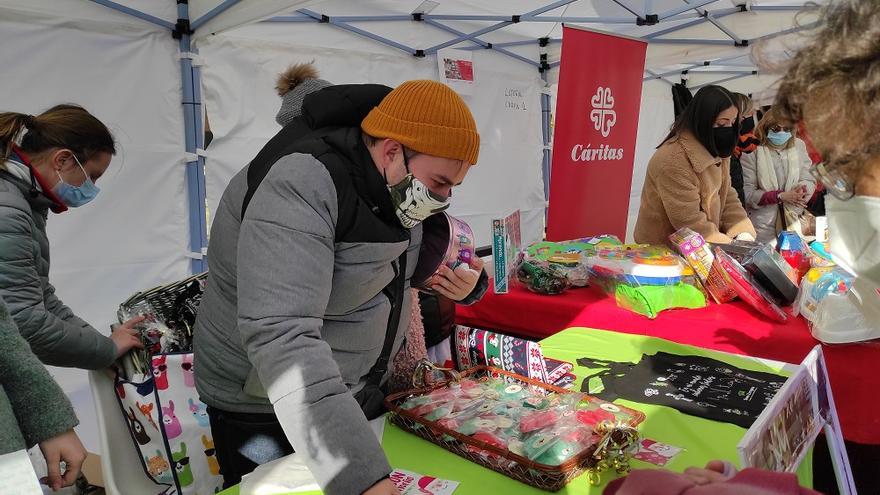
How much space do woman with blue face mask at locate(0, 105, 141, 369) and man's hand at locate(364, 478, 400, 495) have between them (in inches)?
36.9

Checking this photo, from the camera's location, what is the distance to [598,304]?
7.82ft

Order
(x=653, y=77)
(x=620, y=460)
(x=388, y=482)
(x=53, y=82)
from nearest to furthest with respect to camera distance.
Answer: (x=388, y=482) < (x=620, y=460) < (x=53, y=82) < (x=653, y=77)

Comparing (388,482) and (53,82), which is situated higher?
(53,82)

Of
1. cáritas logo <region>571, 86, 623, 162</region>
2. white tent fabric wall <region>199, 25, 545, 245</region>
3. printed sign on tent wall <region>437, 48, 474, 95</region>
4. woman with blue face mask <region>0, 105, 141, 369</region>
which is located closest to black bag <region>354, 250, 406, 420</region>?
woman with blue face mask <region>0, 105, 141, 369</region>

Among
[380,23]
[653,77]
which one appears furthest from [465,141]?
[653,77]

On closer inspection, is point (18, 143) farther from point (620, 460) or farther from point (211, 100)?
point (211, 100)

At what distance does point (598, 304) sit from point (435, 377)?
1.15 m

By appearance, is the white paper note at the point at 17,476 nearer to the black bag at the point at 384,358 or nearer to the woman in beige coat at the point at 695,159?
the black bag at the point at 384,358

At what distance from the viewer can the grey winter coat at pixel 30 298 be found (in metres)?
1.48

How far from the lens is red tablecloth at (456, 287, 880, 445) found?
169 cm

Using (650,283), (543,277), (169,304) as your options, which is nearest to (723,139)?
(650,283)

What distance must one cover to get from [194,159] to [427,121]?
310 cm

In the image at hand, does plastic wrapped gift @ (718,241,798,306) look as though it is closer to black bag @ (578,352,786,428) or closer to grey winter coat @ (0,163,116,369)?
black bag @ (578,352,786,428)

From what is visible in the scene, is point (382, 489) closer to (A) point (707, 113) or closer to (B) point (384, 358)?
(B) point (384, 358)
